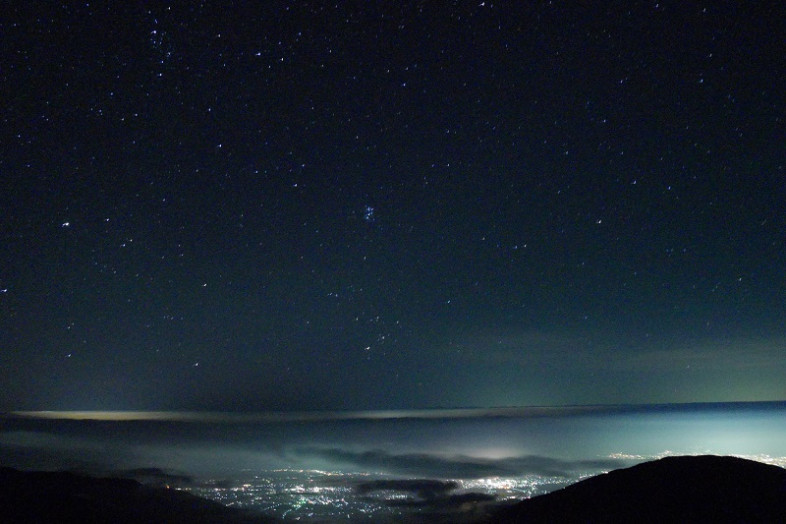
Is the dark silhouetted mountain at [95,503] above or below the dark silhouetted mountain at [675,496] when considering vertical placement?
below

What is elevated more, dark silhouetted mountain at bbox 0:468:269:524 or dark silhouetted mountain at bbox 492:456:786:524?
dark silhouetted mountain at bbox 492:456:786:524

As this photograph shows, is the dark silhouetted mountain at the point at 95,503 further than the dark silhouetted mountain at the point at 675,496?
Yes

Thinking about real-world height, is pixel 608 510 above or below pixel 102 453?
above

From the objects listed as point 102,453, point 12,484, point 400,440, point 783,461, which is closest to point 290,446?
point 400,440

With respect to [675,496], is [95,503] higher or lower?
lower

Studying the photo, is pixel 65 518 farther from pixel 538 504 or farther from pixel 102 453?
pixel 102 453
